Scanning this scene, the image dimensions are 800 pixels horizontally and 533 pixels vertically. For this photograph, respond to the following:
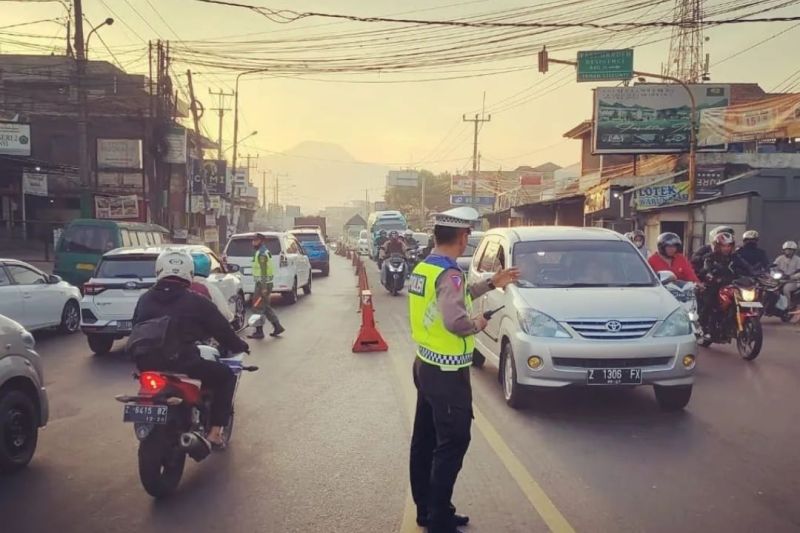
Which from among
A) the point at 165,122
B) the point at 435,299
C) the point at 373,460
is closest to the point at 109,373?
the point at 373,460

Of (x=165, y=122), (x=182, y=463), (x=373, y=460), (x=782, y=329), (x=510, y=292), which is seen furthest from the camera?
(x=165, y=122)

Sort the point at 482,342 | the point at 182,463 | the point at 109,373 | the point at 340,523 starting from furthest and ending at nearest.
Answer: the point at 109,373 < the point at 482,342 < the point at 182,463 < the point at 340,523

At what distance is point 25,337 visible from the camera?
18.9 feet

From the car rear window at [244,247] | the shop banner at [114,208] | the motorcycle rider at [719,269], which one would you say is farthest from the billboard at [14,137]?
the motorcycle rider at [719,269]

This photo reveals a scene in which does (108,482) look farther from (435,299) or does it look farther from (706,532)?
(706,532)

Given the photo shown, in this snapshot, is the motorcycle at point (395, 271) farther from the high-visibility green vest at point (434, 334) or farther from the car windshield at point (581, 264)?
the high-visibility green vest at point (434, 334)

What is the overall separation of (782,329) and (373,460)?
1099 cm

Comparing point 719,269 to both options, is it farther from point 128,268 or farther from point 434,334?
point 128,268

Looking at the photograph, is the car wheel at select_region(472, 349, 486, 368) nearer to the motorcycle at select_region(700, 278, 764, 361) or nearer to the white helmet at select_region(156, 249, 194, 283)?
the motorcycle at select_region(700, 278, 764, 361)

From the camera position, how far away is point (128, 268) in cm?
1110

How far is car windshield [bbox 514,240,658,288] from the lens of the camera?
771cm

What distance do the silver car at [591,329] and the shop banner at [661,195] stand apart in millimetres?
18407

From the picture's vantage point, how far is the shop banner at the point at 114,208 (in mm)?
28922

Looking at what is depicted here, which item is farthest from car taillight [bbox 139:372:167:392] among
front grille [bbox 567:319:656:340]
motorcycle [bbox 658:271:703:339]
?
motorcycle [bbox 658:271:703:339]
